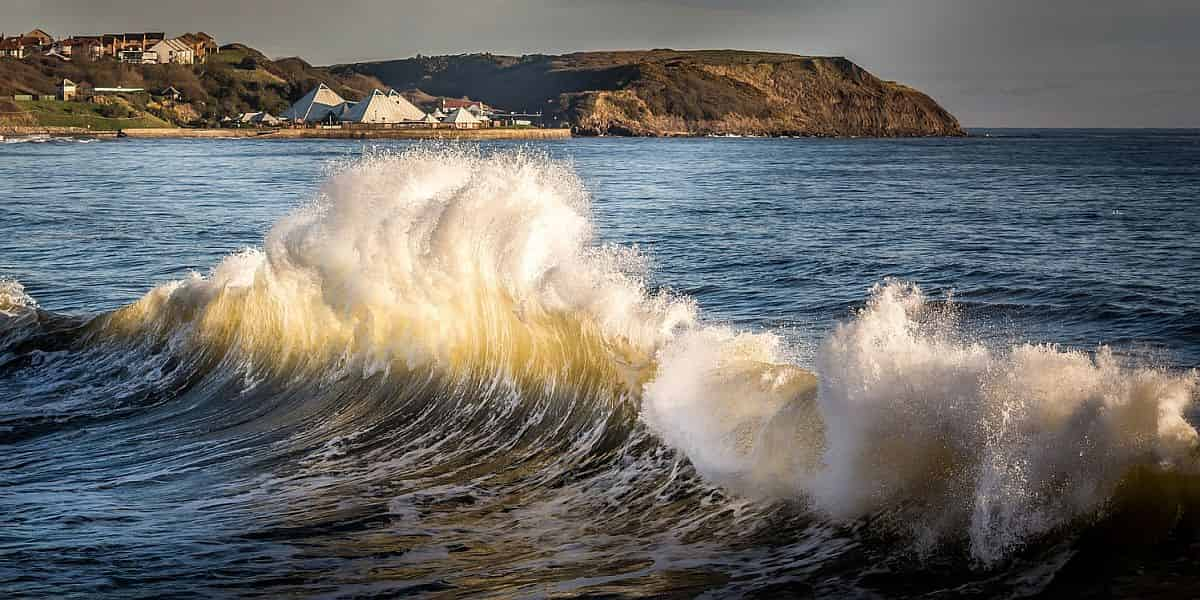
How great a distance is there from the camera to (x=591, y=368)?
10883 mm

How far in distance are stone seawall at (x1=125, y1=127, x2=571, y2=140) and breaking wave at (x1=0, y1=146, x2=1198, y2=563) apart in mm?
132638

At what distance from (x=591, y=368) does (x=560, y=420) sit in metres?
0.58

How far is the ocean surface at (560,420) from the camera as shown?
6680 mm

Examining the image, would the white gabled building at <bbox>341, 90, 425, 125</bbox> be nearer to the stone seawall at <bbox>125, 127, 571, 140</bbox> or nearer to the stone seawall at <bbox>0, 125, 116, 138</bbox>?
the stone seawall at <bbox>125, 127, 571, 140</bbox>

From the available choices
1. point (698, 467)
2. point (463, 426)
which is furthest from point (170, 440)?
point (698, 467)

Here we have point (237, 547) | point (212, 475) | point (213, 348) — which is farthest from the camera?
point (213, 348)

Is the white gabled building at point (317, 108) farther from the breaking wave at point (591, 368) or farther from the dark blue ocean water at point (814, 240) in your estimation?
the breaking wave at point (591, 368)

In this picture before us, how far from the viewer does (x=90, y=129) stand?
140 metres

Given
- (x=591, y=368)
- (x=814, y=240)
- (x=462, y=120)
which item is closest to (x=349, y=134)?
(x=462, y=120)

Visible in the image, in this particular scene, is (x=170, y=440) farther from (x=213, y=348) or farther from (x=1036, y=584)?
(x=1036, y=584)

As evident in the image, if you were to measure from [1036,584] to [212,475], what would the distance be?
686 cm

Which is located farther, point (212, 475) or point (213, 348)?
point (213, 348)

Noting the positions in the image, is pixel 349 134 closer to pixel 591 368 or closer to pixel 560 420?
pixel 591 368

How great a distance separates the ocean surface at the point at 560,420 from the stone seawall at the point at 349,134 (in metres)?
130
